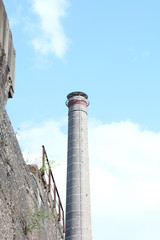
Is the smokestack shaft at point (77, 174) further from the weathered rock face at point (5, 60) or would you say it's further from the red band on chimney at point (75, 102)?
the weathered rock face at point (5, 60)

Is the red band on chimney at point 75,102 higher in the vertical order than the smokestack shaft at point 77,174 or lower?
higher

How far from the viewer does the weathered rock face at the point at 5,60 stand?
3.62 metres

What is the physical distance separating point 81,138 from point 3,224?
1226 centimetres

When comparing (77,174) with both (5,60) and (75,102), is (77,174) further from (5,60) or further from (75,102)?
(5,60)

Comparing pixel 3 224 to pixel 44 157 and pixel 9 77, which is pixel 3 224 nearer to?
pixel 9 77

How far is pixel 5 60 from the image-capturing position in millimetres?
3756

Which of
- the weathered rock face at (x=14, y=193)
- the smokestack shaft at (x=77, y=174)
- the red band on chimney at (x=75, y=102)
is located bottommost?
the weathered rock face at (x=14, y=193)

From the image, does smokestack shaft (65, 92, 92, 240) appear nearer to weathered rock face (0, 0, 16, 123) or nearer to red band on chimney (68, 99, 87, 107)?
red band on chimney (68, 99, 87, 107)

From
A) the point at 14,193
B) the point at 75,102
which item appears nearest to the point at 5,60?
the point at 14,193

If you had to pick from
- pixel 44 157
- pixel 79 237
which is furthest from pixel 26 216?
pixel 79 237

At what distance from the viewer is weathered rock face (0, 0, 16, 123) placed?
11.9ft

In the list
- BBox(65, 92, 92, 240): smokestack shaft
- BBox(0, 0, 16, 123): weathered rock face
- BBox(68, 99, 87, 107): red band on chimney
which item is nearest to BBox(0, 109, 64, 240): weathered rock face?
BBox(0, 0, 16, 123): weathered rock face

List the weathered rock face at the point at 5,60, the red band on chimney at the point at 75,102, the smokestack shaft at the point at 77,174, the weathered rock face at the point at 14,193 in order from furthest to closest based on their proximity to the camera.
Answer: the red band on chimney at the point at 75,102
the smokestack shaft at the point at 77,174
the weathered rock face at the point at 14,193
the weathered rock face at the point at 5,60

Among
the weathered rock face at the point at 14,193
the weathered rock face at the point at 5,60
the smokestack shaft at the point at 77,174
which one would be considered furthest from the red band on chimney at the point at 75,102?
the weathered rock face at the point at 5,60
